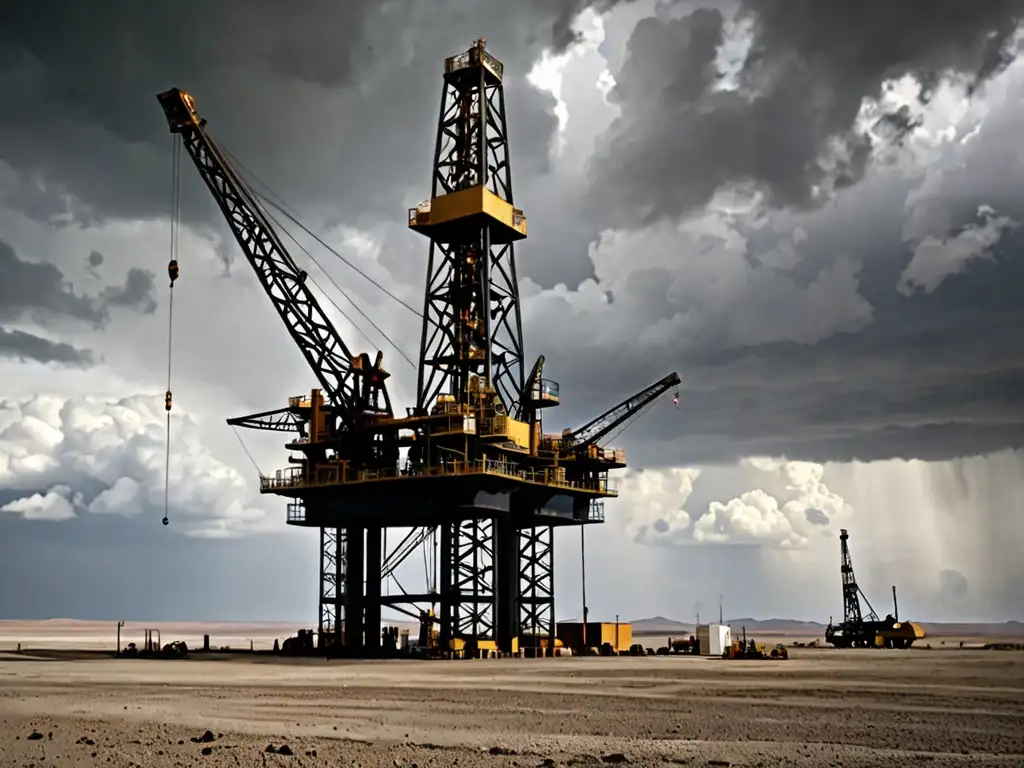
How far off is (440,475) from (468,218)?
2001 centimetres

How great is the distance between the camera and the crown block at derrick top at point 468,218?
84688mm

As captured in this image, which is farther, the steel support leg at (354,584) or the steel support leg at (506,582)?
the steel support leg at (354,584)

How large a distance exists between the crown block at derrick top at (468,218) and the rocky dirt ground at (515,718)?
38.0m

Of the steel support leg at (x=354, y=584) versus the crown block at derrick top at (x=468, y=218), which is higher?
the crown block at derrick top at (x=468, y=218)

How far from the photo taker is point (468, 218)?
8506 centimetres

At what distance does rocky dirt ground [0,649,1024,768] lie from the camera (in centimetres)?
2812

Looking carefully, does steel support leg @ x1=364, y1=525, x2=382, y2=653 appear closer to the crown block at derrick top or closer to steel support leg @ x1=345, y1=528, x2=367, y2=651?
steel support leg @ x1=345, y1=528, x2=367, y2=651

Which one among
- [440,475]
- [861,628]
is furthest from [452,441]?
[861,628]

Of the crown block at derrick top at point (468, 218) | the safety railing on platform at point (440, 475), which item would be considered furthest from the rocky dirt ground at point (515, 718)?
the crown block at derrick top at point (468, 218)

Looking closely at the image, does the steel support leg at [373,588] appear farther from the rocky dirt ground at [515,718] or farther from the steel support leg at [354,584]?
the rocky dirt ground at [515,718]

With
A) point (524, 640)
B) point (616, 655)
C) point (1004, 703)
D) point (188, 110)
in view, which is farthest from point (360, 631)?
point (1004, 703)

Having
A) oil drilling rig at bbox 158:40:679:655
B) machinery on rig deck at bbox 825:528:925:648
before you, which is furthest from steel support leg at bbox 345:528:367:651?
machinery on rig deck at bbox 825:528:925:648

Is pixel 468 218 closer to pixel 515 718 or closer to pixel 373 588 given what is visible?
pixel 373 588

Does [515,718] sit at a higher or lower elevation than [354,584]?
lower
